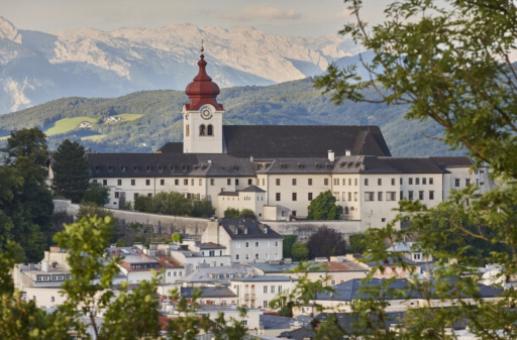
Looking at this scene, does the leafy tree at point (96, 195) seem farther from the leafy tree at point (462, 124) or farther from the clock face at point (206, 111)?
the leafy tree at point (462, 124)

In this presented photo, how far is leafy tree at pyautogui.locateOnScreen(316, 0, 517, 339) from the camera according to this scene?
22.1 meters

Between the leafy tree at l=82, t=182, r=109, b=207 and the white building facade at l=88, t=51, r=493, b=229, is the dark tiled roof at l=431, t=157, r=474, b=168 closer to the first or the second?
the white building facade at l=88, t=51, r=493, b=229

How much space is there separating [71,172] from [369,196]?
16.6 metres

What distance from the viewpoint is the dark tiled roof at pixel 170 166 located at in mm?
114125

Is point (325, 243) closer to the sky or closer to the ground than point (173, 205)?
closer to the ground

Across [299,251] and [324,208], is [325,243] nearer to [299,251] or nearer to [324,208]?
[299,251]

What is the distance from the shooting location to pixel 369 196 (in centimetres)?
11031

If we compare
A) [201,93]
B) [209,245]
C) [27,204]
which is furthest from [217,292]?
[201,93]

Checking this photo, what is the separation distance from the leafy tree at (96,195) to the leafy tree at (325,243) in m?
11.9

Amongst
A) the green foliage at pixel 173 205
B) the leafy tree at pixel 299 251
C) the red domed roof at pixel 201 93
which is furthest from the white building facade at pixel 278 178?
the leafy tree at pixel 299 251

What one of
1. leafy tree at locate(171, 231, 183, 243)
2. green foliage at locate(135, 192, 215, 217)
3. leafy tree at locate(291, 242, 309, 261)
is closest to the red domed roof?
green foliage at locate(135, 192, 215, 217)

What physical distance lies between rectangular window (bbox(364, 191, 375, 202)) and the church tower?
1321 cm

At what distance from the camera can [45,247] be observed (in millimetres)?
102812

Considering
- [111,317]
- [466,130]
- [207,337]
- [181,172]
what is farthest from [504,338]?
[181,172]
